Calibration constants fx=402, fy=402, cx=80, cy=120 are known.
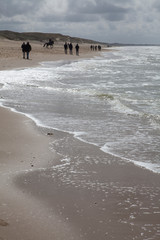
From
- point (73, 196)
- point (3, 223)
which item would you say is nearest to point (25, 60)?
point (73, 196)

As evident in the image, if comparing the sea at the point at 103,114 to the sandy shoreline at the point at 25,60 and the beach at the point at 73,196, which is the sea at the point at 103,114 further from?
the sandy shoreline at the point at 25,60

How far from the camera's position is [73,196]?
435 centimetres

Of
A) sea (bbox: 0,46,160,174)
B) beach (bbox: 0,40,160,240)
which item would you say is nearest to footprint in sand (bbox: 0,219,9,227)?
beach (bbox: 0,40,160,240)

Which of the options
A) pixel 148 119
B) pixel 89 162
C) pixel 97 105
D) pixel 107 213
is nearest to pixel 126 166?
pixel 89 162

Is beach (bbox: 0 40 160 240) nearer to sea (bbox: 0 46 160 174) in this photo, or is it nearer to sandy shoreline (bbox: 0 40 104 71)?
sea (bbox: 0 46 160 174)

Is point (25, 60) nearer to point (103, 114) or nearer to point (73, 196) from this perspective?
point (103, 114)

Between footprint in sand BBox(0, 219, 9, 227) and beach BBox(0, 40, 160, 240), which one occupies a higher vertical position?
footprint in sand BBox(0, 219, 9, 227)

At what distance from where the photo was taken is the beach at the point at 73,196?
139 inches

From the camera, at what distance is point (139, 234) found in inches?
137

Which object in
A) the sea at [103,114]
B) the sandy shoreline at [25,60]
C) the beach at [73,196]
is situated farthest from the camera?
the sandy shoreline at [25,60]

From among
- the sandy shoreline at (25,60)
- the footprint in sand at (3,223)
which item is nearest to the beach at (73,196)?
the footprint in sand at (3,223)

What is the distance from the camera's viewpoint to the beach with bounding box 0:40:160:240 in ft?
11.6

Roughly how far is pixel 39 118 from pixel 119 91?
6.71 metres

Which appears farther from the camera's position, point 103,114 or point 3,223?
point 103,114
